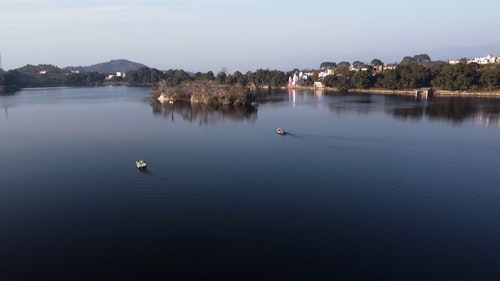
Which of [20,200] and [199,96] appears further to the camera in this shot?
[199,96]

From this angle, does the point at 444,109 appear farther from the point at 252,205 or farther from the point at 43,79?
the point at 43,79

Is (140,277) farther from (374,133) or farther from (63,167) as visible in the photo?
(374,133)

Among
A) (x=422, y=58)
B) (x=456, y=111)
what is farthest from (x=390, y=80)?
(x=422, y=58)

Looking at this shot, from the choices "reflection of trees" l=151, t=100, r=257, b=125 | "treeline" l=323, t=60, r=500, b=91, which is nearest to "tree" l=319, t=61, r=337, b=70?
"treeline" l=323, t=60, r=500, b=91

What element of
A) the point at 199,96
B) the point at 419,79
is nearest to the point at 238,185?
the point at 199,96

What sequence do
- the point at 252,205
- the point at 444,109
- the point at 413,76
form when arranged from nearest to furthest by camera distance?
the point at 252,205, the point at 444,109, the point at 413,76

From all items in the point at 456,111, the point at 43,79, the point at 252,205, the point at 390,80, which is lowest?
the point at 252,205
